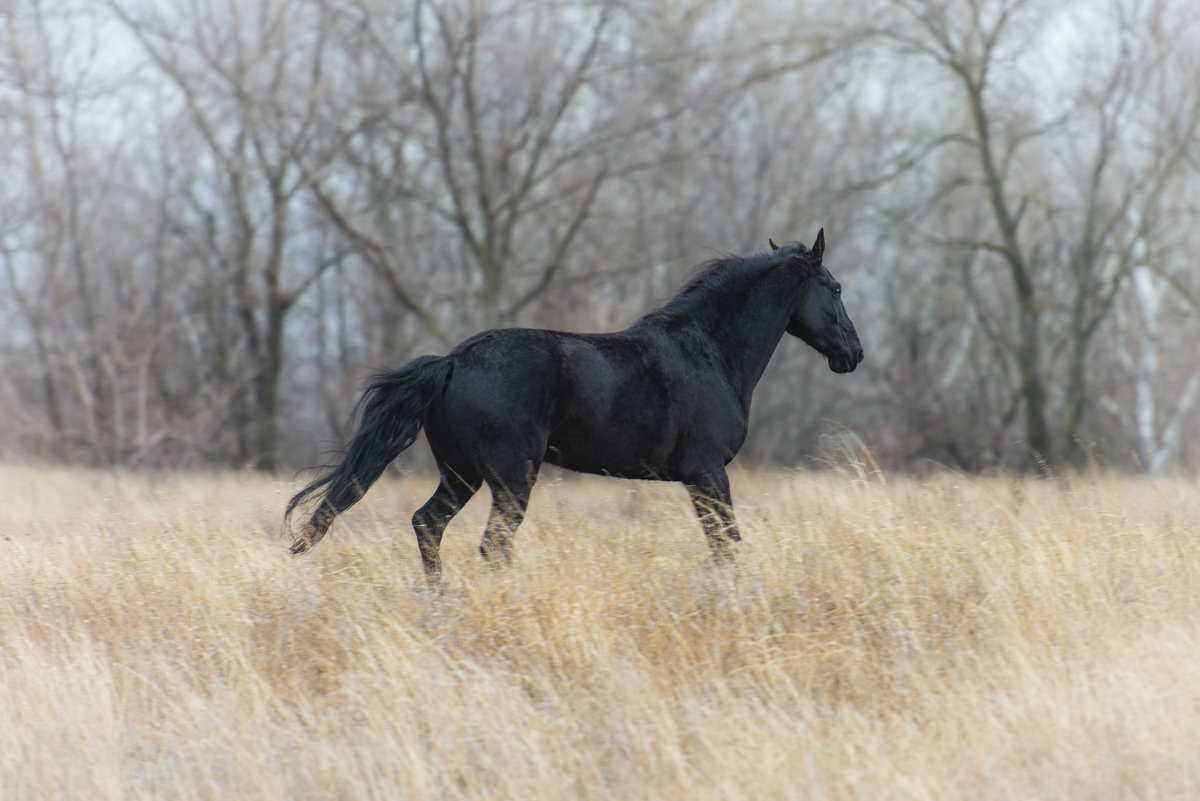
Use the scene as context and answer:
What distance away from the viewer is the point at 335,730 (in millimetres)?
3684

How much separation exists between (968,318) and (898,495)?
14387 millimetres

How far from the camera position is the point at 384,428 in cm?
519

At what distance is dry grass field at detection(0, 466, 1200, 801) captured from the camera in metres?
3.30

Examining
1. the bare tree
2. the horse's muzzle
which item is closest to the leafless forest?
the bare tree

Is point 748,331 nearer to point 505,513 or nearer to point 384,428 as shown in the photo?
point 505,513

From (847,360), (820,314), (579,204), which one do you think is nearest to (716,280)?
(820,314)

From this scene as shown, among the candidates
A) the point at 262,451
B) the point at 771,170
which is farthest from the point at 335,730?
the point at 771,170

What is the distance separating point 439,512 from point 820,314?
2.70 m

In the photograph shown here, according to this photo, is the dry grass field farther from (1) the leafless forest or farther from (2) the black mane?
(1) the leafless forest

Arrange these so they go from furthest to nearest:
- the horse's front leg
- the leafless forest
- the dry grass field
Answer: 1. the leafless forest
2. the horse's front leg
3. the dry grass field

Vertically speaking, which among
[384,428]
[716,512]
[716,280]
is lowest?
[716,512]

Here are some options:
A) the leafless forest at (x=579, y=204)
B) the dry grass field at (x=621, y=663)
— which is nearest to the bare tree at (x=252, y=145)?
the leafless forest at (x=579, y=204)

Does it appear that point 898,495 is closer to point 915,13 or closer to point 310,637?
point 310,637

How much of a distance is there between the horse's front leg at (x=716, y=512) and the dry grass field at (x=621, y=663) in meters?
0.13
